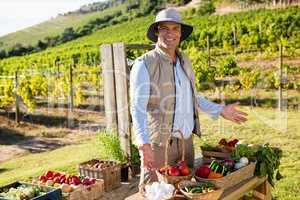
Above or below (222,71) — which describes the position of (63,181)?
below

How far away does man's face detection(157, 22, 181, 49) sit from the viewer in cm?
317

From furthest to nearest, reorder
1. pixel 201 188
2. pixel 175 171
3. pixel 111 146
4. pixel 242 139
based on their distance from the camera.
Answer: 1. pixel 242 139
2. pixel 111 146
3. pixel 175 171
4. pixel 201 188

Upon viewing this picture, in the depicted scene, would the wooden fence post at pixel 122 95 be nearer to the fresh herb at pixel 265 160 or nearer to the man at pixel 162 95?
the man at pixel 162 95

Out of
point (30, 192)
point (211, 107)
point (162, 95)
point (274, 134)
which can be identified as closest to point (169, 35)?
point (162, 95)

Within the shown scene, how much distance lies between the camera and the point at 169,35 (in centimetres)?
317

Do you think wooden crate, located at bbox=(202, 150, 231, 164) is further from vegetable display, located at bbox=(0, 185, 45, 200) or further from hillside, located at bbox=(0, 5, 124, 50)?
hillside, located at bbox=(0, 5, 124, 50)

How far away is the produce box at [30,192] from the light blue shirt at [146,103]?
0.82 meters

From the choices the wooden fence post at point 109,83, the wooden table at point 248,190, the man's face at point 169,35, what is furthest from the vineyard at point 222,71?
the man's face at point 169,35

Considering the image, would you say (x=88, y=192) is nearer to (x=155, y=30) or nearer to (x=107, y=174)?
(x=107, y=174)

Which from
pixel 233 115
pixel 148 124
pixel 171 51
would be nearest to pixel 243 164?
pixel 233 115

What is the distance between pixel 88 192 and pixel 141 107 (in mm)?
1267

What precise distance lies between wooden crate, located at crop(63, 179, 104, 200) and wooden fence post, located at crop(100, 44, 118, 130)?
0.90 metres

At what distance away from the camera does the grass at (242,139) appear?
649 cm

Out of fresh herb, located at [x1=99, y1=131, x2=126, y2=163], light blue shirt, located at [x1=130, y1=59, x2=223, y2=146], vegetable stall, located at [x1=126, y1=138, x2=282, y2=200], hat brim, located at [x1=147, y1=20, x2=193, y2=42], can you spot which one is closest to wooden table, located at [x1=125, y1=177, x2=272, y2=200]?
vegetable stall, located at [x1=126, y1=138, x2=282, y2=200]
